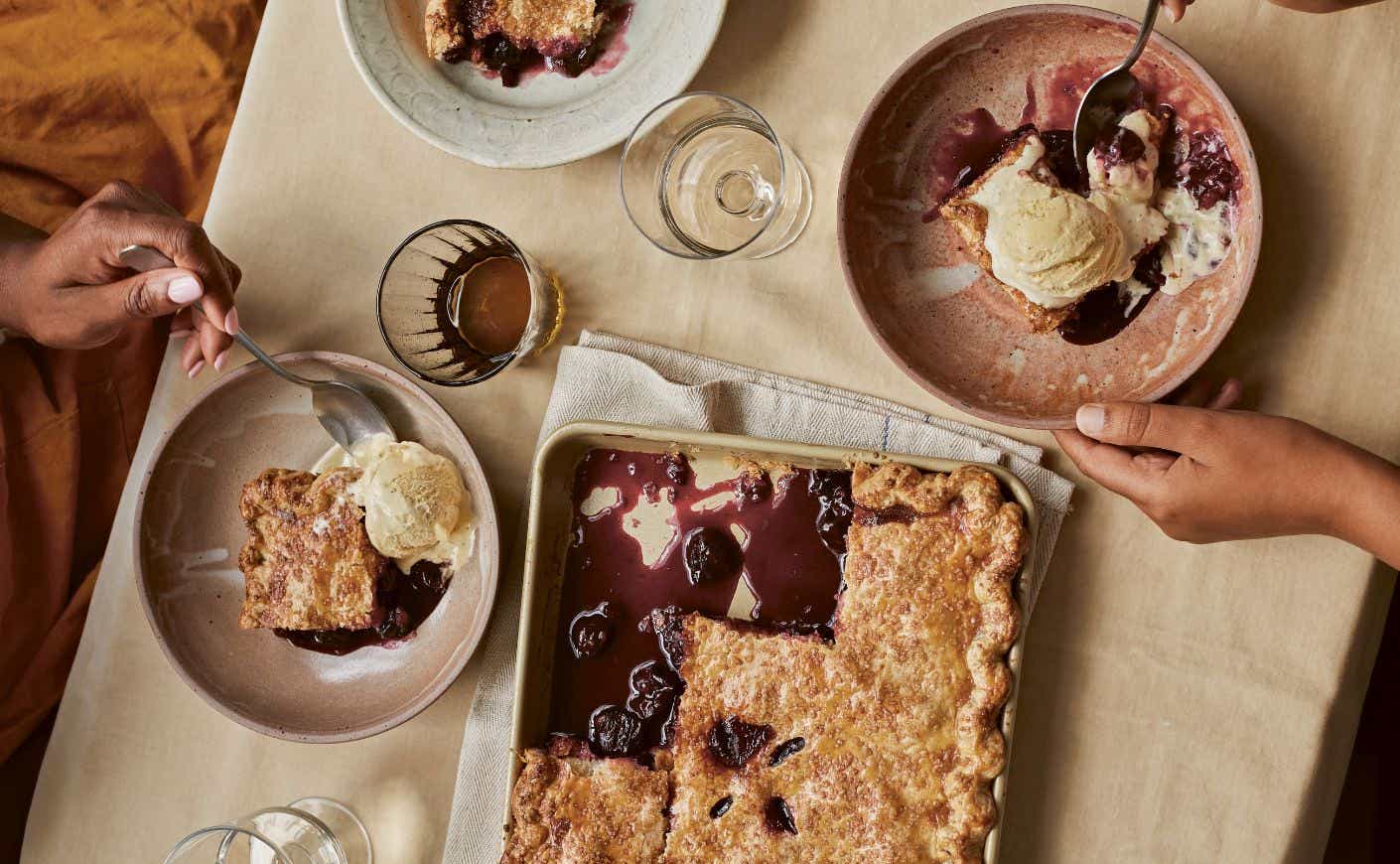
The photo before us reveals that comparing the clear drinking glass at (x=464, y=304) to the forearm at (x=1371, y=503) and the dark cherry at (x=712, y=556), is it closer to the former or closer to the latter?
the dark cherry at (x=712, y=556)

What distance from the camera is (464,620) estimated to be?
2611 mm

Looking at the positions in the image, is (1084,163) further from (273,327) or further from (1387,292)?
(273,327)

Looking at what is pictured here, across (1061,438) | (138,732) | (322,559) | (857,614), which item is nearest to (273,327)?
(322,559)

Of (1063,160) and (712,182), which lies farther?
(712,182)

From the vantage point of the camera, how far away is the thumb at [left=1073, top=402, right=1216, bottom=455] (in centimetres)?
230

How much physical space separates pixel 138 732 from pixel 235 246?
1317 mm

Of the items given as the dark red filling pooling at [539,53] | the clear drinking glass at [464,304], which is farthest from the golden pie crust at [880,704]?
the dark red filling pooling at [539,53]

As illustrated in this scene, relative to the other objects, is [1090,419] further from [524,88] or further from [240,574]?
[240,574]

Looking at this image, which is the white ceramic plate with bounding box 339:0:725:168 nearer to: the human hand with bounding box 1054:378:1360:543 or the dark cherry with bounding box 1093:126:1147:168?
the dark cherry with bounding box 1093:126:1147:168

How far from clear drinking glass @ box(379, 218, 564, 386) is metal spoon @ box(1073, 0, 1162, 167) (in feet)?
4.29

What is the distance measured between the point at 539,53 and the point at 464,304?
0.66 meters

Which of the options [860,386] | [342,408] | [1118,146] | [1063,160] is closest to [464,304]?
[342,408]

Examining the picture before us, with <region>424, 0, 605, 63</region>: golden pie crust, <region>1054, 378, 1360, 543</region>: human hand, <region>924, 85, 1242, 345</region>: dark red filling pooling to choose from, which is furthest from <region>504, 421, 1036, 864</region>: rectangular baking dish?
<region>424, 0, 605, 63</region>: golden pie crust

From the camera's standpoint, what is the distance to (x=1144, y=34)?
2258 mm
